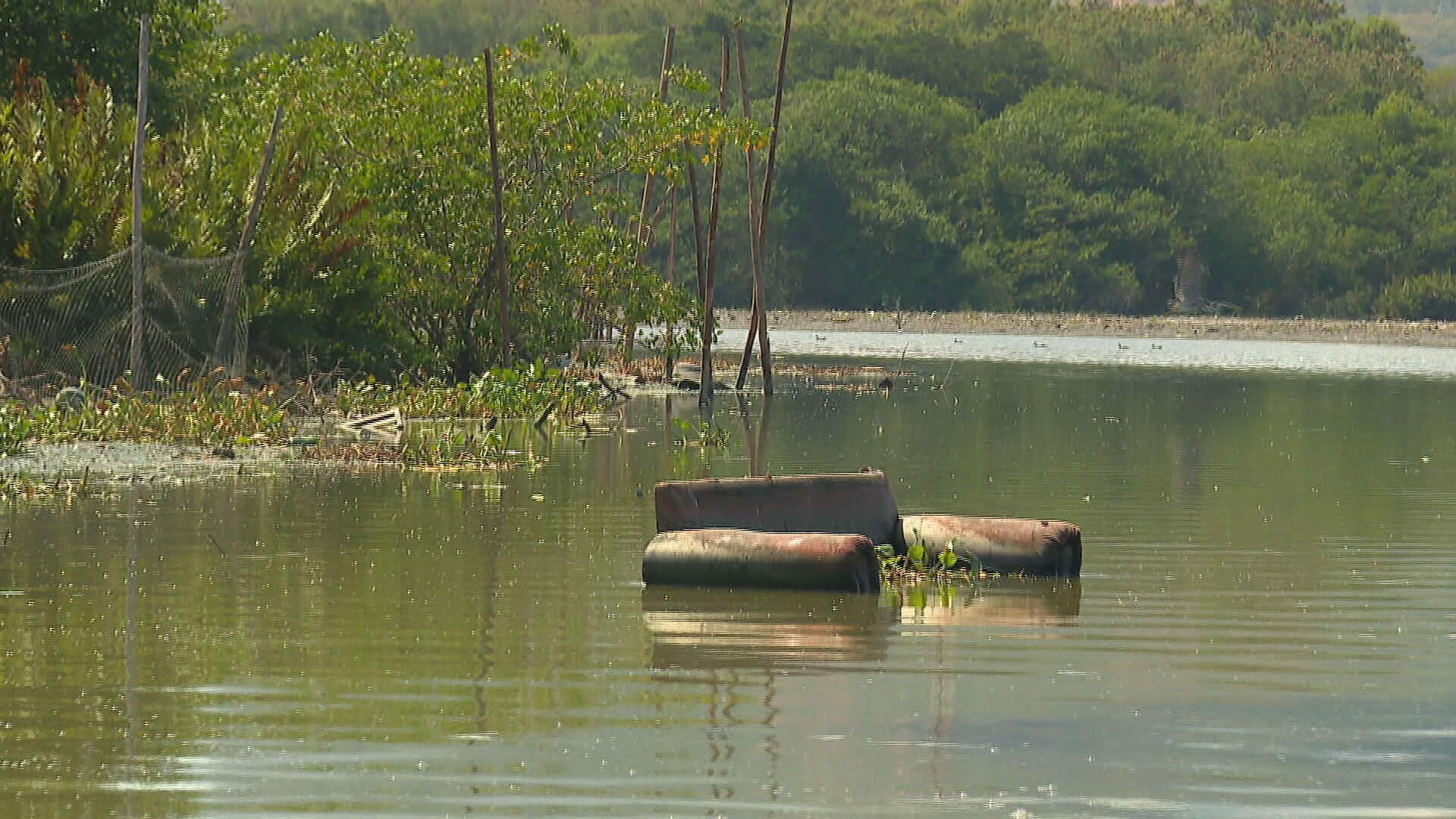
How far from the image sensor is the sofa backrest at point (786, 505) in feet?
51.0

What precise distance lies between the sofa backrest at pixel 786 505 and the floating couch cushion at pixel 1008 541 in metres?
0.22

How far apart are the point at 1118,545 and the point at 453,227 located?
57.1 ft

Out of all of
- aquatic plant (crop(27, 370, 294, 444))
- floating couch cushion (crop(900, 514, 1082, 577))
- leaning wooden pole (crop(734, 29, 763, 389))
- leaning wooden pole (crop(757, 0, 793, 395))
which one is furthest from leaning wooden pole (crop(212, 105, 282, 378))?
floating couch cushion (crop(900, 514, 1082, 577))

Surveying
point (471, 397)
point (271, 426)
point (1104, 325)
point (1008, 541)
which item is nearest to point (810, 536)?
point (1008, 541)

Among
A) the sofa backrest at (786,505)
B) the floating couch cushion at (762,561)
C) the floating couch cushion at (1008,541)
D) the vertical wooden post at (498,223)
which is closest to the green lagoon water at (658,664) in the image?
the floating couch cushion at (762,561)

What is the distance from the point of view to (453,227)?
3331cm

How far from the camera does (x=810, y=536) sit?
1465 cm

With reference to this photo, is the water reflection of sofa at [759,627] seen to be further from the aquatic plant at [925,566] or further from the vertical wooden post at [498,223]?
the vertical wooden post at [498,223]

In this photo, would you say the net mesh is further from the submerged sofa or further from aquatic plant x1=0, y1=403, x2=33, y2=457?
the submerged sofa

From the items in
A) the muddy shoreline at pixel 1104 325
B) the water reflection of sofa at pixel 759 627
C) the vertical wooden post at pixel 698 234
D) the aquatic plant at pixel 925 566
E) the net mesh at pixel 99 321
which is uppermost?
the vertical wooden post at pixel 698 234

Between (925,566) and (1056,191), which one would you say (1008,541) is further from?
(1056,191)

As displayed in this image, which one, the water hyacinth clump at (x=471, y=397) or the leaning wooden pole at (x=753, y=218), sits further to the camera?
the leaning wooden pole at (x=753, y=218)

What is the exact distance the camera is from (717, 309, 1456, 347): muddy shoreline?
87812 mm

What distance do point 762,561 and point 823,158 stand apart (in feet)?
286
